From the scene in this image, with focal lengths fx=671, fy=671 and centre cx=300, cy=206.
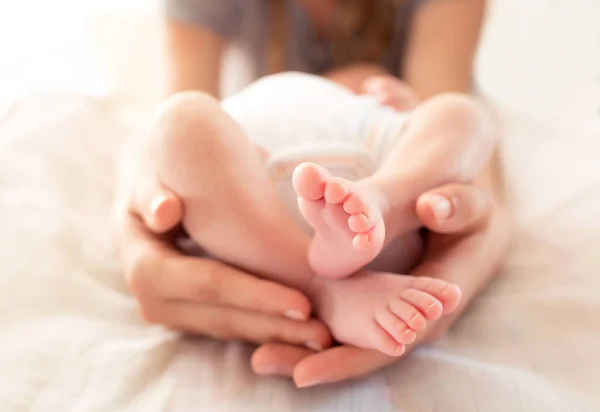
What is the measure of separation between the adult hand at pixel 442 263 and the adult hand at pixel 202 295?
0.02 m

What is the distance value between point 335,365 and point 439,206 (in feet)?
0.50

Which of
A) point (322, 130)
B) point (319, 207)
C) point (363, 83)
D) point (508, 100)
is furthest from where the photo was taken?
point (508, 100)

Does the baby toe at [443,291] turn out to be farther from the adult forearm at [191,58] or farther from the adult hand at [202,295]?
the adult forearm at [191,58]

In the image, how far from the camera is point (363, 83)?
92 centimetres

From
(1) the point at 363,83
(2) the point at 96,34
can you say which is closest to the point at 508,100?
(1) the point at 363,83

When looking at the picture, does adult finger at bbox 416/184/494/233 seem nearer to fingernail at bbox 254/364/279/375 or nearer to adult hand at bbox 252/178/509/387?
adult hand at bbox 252/178/509/387

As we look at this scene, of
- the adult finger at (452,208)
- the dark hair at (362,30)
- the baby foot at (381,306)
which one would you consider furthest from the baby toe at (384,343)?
the dark hair at (362,30)

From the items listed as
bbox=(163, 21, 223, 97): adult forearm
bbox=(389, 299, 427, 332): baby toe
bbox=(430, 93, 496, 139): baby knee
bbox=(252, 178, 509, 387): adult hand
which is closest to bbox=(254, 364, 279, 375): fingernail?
bbox=(252, 178, 509, 387): adult hand

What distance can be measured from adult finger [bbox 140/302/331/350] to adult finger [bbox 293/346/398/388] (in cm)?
2

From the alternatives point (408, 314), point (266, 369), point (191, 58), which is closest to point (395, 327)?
point (408, 314)

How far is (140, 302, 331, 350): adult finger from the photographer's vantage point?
0.54 meters

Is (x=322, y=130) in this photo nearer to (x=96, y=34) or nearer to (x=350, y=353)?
(x=350, y=353)

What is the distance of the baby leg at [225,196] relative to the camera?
555mm

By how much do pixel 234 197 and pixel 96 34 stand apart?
81 centimetres
